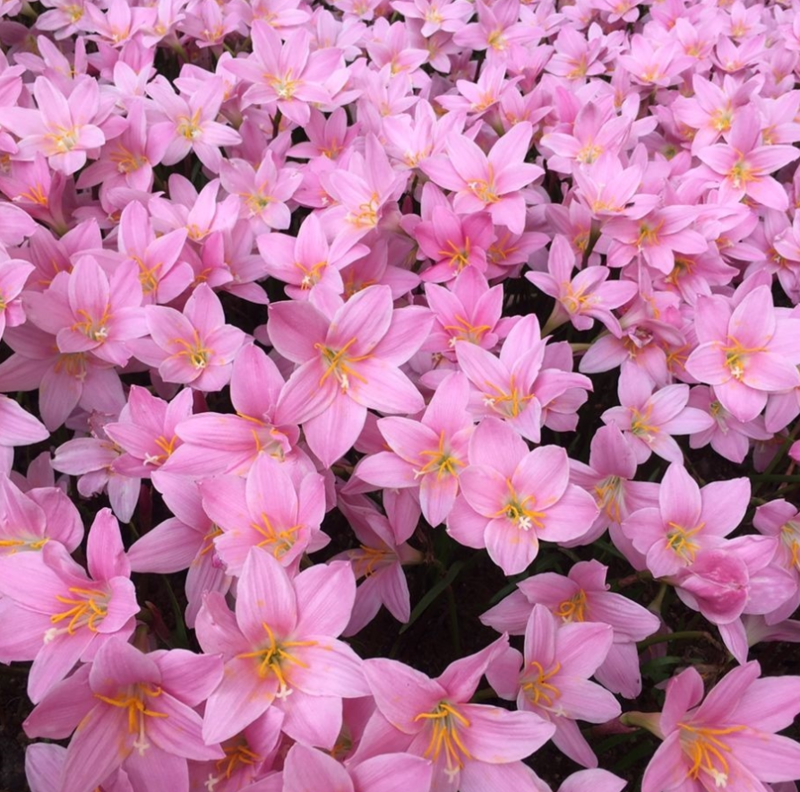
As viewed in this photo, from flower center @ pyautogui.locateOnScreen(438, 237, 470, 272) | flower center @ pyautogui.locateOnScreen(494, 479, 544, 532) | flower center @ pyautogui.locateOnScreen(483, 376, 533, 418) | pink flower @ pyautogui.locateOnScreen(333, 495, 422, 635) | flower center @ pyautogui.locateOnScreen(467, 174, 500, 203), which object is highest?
flower center @ pyautogui.locateOnScreen(467, 174, 500, 203)

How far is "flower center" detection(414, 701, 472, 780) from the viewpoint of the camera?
2.40 ft

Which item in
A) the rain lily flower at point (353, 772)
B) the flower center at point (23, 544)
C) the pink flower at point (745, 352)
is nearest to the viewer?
the rain lily flower at point (353, 772)

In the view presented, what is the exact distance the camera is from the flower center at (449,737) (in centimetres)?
73

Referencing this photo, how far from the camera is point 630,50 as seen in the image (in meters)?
1.86

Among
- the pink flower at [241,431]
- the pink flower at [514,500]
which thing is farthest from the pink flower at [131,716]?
the pink flower at [514,500]

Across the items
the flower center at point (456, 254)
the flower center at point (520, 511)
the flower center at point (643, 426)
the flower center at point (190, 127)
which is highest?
the flower center at point (190, 127)

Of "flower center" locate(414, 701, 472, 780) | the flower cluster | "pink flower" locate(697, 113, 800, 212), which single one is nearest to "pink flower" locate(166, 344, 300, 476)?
the flower cluster

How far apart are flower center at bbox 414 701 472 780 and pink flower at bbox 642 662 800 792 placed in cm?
21

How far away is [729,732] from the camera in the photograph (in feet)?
2.67

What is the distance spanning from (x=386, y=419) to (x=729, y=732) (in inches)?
21.1

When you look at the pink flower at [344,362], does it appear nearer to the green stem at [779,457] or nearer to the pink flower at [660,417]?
the pink flower at [660,417]

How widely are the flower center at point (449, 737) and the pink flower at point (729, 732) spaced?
21 cm

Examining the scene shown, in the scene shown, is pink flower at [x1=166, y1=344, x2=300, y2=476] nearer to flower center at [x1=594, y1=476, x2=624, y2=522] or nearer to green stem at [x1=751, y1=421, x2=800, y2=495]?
flower center at [x1=594, y1=476, x2=624, y2=522]

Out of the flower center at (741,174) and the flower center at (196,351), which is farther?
the flower center at (741,174)
